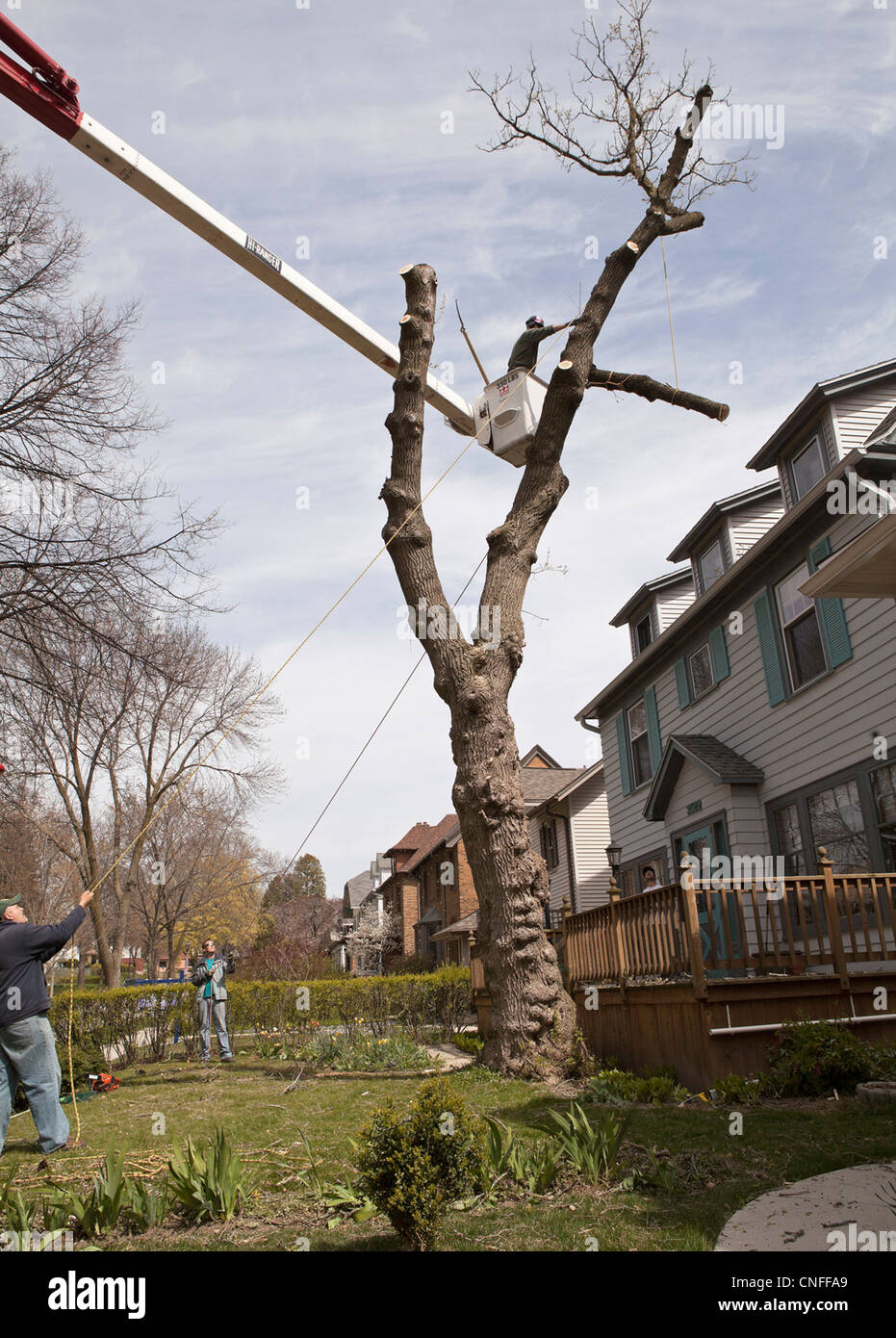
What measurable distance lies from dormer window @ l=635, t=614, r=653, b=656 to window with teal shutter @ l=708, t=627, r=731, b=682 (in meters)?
3.62

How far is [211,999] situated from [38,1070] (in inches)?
269

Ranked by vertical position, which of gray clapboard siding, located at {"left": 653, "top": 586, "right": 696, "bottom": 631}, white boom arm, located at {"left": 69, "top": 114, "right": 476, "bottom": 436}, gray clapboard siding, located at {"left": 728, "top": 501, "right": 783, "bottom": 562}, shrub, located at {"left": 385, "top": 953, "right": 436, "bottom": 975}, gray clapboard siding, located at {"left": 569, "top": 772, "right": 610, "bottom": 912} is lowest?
shrub, located at {"left": 385, "top": 953, "right": 436, "bottom": 975}

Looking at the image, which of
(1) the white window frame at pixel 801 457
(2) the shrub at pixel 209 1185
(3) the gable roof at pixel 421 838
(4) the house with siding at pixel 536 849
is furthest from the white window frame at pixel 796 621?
(3) the gable roof at pixel 421 838

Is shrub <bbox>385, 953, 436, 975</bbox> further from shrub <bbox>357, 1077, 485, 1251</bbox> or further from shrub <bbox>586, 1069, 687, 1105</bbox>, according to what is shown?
shrub <bbox>357, 1077, 485, 1251</bbox>

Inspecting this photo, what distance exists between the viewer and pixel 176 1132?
6.75 meters

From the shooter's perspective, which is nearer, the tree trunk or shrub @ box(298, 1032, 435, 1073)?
the tree trunk

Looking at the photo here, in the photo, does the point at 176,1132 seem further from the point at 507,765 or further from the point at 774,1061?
the point at 774,1061

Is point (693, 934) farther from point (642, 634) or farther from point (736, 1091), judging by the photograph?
point (642, 634)

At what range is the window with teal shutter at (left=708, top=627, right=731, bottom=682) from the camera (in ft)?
46.6

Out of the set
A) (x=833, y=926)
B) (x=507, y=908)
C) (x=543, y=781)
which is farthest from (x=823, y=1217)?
(x=543, y=781)

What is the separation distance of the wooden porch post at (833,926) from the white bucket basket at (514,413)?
18.2ft

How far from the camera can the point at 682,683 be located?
15867 millimetres

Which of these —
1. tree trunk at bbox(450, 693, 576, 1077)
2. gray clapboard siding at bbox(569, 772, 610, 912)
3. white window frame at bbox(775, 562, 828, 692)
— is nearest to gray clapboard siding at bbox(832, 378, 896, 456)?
white window frame at bbox(775, 562, 828, 692)
